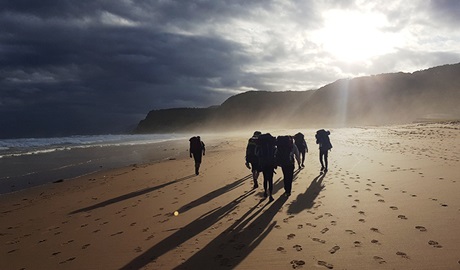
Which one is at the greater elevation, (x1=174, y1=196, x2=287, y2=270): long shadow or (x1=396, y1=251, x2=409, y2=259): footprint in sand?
(x1=396, y1=251, x2=409, y2=259): footprint in sand

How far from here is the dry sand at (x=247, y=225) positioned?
6027 millimetres

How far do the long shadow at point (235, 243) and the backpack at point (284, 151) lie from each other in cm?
210

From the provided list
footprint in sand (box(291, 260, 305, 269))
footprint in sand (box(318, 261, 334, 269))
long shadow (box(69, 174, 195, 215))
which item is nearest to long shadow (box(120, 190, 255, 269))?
footprint in sand (box(291, 260, 305, 269))

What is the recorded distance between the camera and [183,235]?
25.4 ft

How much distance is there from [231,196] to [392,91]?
143m

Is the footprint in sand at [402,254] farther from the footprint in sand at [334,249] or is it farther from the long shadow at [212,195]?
the long shadow at [212,195]

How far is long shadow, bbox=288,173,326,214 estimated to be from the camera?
9422 millimetres

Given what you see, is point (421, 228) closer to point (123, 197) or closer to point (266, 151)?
point (266, 151)

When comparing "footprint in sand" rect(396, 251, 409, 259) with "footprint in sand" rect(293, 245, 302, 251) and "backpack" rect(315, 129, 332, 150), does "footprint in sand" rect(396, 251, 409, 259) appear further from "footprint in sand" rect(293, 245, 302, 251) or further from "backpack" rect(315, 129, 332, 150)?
"backpack" rect(315, 129, 332, 150)

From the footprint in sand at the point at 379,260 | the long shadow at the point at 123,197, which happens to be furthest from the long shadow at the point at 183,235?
the long shadow at the point at 123,197

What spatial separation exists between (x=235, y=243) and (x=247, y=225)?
1230 millimetres

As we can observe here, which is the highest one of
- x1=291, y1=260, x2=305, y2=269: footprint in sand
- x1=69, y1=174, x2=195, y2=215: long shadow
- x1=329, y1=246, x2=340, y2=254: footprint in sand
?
x1=329, y1=246, x2=340, y2=254: footprint in sand

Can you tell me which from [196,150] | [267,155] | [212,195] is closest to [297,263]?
[267,155]

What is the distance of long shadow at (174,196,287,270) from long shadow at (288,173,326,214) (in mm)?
657
